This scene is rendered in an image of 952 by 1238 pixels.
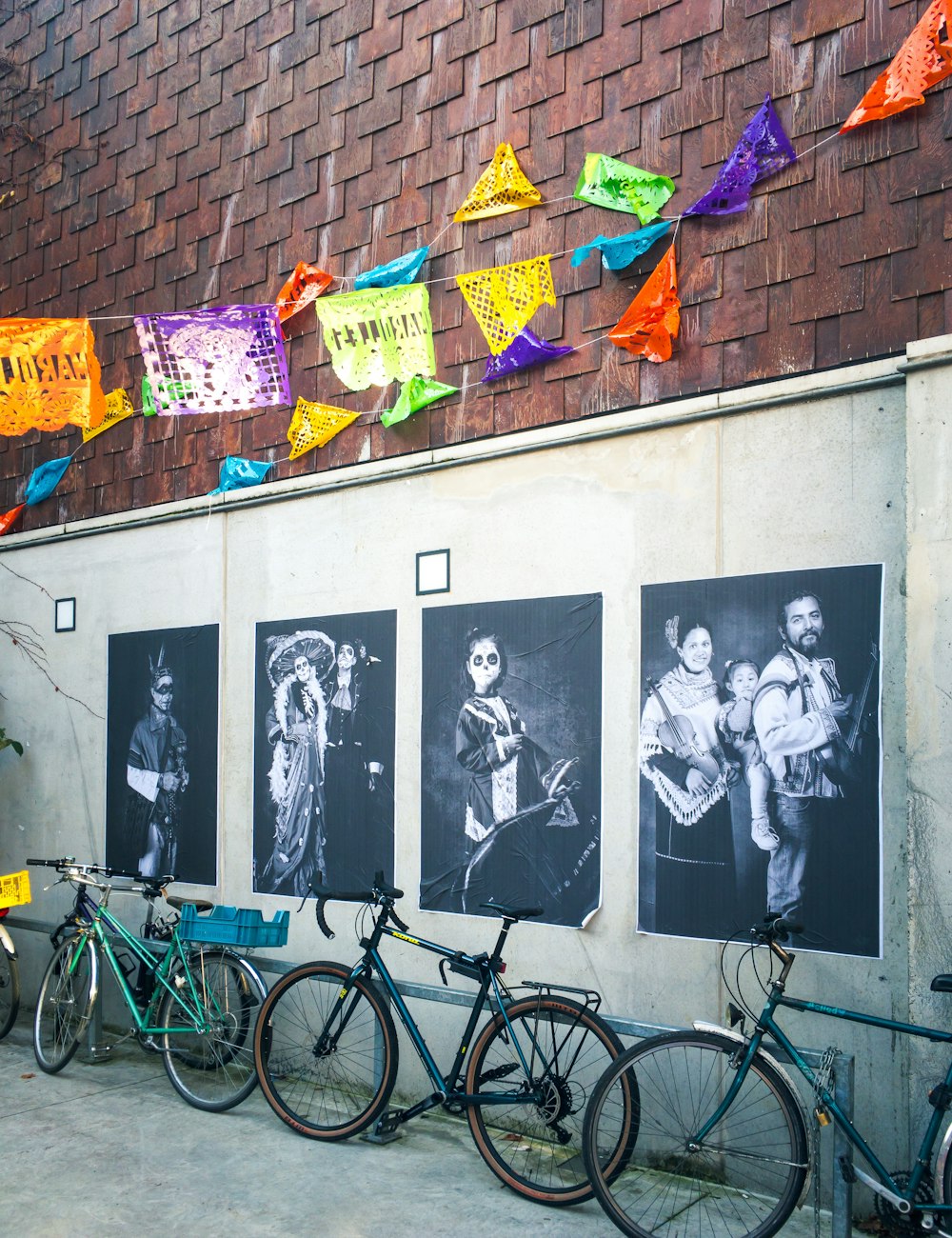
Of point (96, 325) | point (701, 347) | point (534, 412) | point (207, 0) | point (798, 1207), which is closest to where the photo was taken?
point (798, 1207)

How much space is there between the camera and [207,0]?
23.1ft

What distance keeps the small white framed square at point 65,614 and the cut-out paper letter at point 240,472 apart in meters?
1.52

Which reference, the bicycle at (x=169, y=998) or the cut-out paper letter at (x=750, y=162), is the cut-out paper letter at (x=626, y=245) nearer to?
the cut-out paper letter at (x=750, y=162)

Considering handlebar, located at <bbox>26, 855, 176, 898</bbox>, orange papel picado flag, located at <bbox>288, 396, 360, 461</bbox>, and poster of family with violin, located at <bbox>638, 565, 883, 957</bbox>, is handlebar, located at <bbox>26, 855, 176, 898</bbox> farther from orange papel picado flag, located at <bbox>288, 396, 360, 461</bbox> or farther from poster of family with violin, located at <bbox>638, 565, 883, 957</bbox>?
poster of family with violin, located at <bbox>638, 565, 883, 957</bbox>

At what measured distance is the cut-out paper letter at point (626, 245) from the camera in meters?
4.94

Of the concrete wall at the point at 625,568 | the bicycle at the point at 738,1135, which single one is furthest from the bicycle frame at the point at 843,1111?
the concrete wall at the point at 625,568

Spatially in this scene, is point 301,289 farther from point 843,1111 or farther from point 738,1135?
point 843,1111

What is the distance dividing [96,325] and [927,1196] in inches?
262

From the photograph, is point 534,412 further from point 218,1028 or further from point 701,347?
point 218,1028

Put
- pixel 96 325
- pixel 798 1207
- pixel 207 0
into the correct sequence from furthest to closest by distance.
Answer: pixel 96 325, pixel 207 0, pixel 798 1207

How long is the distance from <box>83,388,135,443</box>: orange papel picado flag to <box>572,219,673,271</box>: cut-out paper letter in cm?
349

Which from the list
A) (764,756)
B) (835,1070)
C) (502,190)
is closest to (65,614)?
(502,190)

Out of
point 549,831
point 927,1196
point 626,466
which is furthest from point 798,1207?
point 626,466

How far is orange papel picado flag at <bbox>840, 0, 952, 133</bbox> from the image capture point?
4180mm
